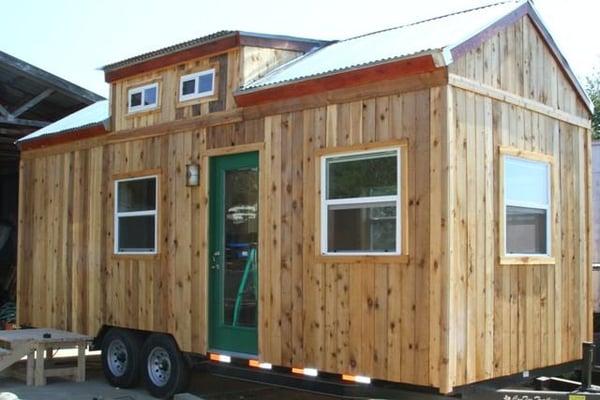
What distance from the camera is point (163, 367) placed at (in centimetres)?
866

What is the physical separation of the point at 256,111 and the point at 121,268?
9.54 feet

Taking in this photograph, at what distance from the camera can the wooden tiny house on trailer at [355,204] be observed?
6.32m

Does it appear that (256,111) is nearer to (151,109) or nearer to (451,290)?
(151,109)

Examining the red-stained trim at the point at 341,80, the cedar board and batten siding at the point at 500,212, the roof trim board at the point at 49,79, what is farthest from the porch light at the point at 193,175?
the roof trim board at the point at 49,79

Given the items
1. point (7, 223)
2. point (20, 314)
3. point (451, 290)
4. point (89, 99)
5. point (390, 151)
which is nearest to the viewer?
point (451, 290)

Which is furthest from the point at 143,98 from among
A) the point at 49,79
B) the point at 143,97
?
the point at 49,79

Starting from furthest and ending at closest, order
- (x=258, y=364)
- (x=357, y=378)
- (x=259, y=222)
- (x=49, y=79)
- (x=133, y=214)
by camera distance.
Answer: (x=49, y=79) → (x=133, y=214) → (x=259, y=222) → (x=258, y=364) → (x=357, y=378)

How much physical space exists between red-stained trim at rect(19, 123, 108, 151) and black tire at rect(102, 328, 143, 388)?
249 centimetres

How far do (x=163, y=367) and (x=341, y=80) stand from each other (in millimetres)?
3881

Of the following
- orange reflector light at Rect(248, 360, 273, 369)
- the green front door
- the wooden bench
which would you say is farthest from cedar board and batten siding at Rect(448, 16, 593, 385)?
the wooden bench

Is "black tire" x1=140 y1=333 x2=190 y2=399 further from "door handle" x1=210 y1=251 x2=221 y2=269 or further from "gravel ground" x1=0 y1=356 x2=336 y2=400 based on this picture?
"door handle" x1=210 y1=251 x2=221 y2=269

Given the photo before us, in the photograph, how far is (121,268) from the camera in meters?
9.40

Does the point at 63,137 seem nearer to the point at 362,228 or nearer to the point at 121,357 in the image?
the point at 121,357

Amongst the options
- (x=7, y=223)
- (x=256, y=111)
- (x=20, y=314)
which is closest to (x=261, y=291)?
(x=256, y=111)
